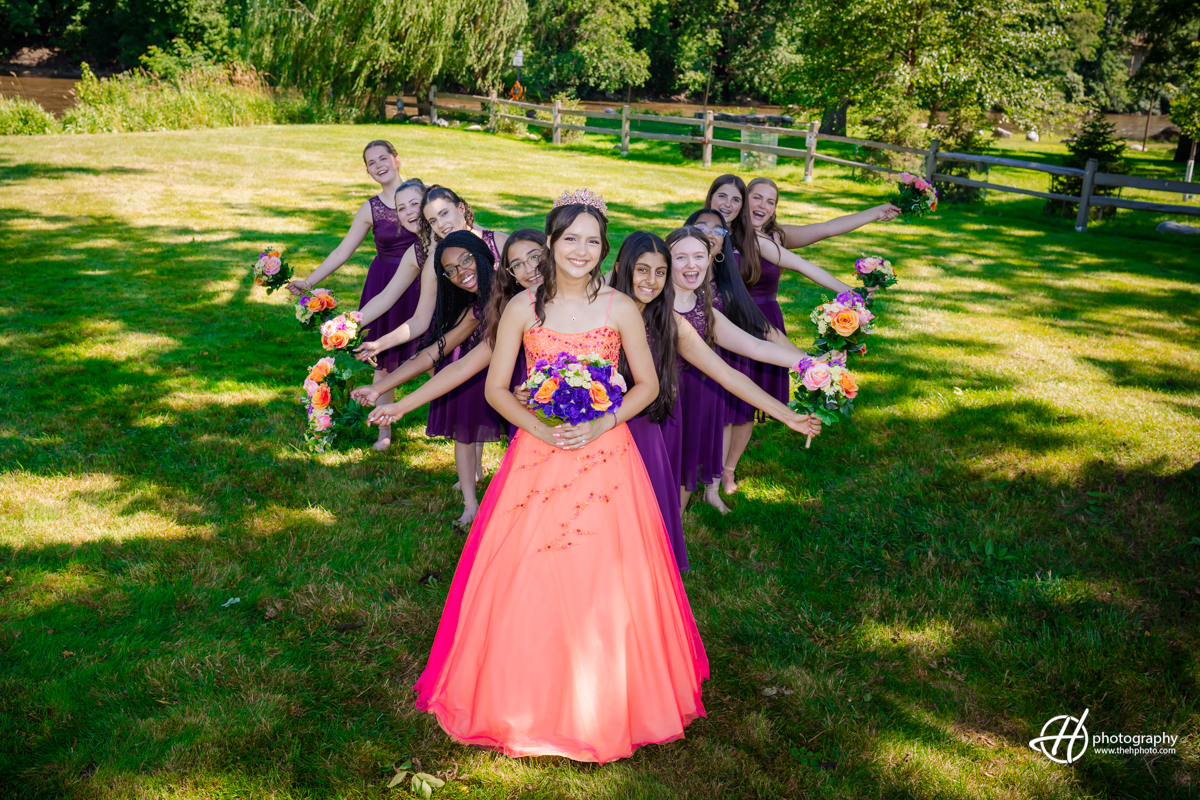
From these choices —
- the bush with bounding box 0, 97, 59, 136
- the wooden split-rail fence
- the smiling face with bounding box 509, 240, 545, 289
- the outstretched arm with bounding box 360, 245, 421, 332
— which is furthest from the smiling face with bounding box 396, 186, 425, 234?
the bush with bounding box 0, 97, 59, 136

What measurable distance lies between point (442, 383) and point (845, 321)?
229cm

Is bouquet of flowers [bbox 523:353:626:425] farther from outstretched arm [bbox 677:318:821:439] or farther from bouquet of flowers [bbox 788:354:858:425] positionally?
bouquet of flowers [bbox 788:354:858:425]

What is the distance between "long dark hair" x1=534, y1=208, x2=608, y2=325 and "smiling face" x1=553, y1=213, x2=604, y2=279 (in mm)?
24

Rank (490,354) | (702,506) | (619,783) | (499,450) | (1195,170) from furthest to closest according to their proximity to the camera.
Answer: (1195,170)
(499,450)
(702,506)
(490,354)
(619,783)

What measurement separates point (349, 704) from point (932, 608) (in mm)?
3514

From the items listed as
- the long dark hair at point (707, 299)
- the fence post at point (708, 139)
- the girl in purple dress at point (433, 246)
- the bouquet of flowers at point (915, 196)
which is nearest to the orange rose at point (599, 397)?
the long dark hair at point (707, 299)

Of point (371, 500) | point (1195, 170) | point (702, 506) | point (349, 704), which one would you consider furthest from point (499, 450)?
point (1195, 170)

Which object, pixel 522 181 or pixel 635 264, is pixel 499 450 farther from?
pixel 522 181

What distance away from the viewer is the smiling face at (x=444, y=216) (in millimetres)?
5164

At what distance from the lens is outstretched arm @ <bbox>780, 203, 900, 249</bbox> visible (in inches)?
253

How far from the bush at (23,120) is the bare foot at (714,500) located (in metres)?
24.6

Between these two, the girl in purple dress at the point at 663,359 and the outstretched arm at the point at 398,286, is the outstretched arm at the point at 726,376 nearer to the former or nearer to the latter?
the girl in purple dress at the point at 663,359

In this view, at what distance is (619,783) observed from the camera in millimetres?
3475

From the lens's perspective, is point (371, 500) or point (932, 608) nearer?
point (932, 608)
